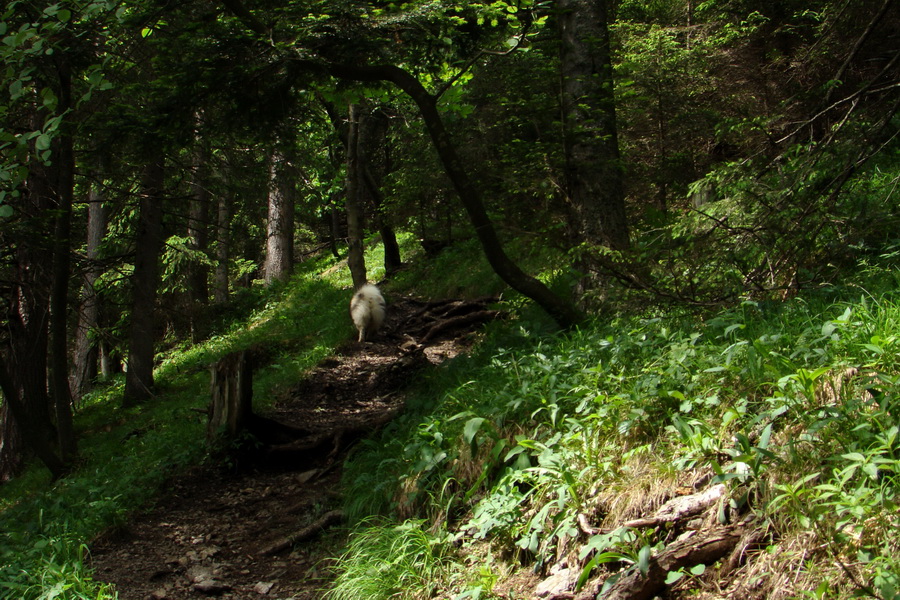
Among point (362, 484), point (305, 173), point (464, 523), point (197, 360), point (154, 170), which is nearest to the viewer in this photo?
point (464, 523)

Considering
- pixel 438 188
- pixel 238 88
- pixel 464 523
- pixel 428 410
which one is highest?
pixel 238 88

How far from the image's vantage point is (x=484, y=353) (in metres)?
7.38

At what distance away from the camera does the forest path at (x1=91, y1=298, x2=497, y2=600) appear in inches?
200

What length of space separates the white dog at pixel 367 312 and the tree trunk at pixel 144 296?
11.4 ft

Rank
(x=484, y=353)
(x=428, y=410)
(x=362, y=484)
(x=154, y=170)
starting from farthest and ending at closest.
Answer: (x=154, y=170) < (x=484, y=353) < (x=428, y=410) < (x=362, y=484)

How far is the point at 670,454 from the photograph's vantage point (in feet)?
Answer: 12.8

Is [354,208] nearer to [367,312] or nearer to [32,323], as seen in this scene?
[367,312]

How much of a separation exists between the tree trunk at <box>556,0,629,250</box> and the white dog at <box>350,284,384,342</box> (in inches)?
190

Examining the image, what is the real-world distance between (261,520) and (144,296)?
6826mm

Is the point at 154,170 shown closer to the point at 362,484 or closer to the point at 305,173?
the point at 305,173

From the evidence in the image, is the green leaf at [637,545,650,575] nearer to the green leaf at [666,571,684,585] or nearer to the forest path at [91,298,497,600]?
the green leaf at [666,571,684,585]

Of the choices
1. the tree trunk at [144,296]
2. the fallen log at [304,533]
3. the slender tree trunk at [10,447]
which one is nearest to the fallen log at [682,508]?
the fallen log at [304,533]

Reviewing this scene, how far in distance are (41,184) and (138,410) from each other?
3884 millimetres

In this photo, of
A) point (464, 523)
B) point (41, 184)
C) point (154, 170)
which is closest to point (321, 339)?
point (154, 170)
